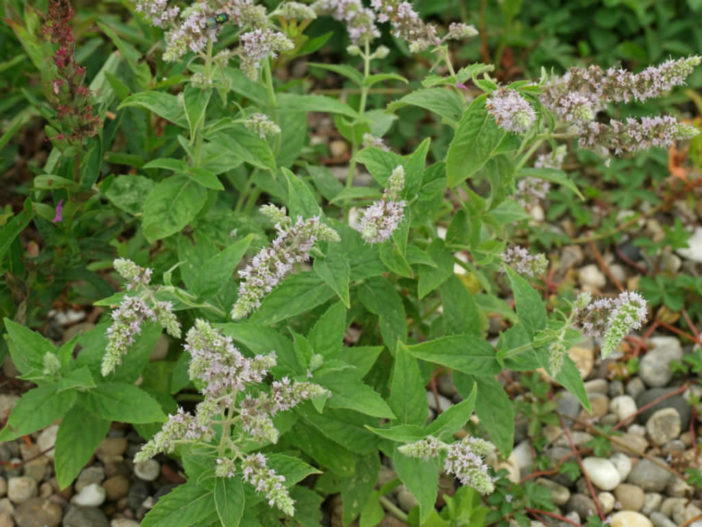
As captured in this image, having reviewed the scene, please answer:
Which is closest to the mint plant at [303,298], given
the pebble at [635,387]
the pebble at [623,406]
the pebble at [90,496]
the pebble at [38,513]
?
the pebble at [90,496]

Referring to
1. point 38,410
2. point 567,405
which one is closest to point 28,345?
point 38,410

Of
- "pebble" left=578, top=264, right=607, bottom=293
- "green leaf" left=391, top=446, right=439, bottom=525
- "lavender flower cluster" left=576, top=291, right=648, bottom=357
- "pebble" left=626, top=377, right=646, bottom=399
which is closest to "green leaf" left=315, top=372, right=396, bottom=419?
"green leaf" left=391, top=446, right=439, bottom=525

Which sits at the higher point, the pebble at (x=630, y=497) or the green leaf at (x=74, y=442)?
the green leaf at (x=74, y=442)

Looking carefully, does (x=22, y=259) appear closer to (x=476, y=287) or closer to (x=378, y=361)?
(x=378, y=361)

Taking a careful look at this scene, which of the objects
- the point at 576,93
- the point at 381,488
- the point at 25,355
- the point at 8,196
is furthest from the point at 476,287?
the point at 8,196

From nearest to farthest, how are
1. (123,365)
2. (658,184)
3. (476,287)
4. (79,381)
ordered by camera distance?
(79,381)
(123,365)
(476,287)
(658,184)

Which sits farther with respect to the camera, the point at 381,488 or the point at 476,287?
the point at 476,287

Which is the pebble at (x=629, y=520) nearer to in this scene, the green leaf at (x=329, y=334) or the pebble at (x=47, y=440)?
the green leaf at (x=329, y=334)
